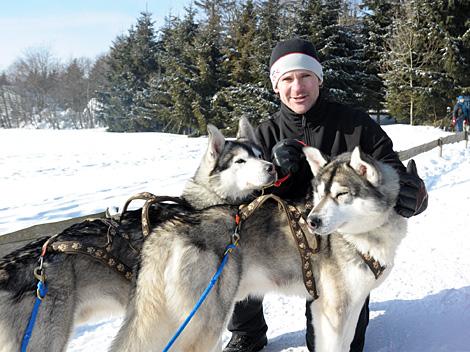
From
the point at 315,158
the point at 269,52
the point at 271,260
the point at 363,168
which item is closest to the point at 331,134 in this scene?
the point at 315,158

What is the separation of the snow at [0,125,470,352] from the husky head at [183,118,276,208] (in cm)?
128

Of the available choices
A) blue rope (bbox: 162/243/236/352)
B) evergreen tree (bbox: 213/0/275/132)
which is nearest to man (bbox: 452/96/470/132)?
evergreen tree (bbox: 213/0/275/132)

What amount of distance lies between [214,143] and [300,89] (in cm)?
80

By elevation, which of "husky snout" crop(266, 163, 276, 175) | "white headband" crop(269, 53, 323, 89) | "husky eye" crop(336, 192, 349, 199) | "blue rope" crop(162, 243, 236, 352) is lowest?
"blue rope" crop(162, 243, 236, 352)

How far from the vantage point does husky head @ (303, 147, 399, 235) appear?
2.22 meters

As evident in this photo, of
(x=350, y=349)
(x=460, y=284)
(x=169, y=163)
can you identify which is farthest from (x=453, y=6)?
(x=350, y=349)

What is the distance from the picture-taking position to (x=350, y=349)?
287 cm

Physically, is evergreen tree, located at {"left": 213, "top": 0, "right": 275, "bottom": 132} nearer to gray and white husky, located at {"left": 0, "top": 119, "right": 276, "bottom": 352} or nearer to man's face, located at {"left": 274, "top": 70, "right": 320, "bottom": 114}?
man's face, located at {"left": 274, "top": 70, "right": 320, "bottom": 114}

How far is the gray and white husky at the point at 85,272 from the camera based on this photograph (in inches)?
76.7

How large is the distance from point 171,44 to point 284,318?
25.5 meters

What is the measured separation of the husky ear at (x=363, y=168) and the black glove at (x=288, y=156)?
54cm

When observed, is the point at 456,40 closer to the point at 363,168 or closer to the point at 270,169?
the point at 270,169

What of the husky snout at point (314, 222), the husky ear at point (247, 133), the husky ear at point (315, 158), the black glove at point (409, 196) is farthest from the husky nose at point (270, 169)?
the black glove at point (409, 196)

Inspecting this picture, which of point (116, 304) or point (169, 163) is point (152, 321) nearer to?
point (116, 304)
